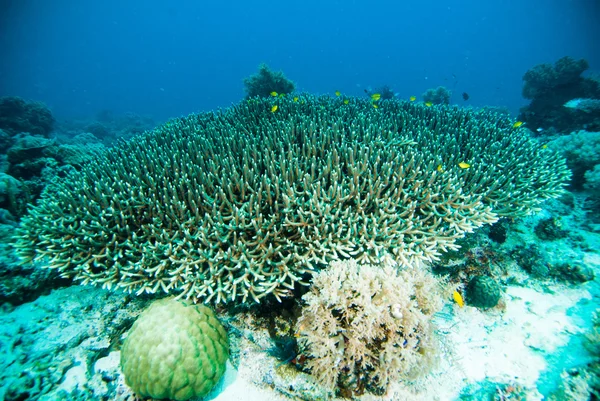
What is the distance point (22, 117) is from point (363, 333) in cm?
2382

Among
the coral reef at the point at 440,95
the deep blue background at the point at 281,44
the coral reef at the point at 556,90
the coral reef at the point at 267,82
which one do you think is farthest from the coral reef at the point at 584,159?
the deep blue background at the point at 281,44

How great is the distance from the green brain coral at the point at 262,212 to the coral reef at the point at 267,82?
10250mm

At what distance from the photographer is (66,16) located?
123562 millimetres

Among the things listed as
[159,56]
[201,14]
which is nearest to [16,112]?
[159,56]

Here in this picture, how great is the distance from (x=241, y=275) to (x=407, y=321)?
1.92 m

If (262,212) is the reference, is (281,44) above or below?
above

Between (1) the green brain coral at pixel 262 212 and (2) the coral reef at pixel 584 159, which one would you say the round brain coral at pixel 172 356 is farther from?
(2) the coral reef at pixel 584 159

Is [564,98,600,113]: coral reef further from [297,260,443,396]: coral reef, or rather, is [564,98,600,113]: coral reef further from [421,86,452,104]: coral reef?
[297,260,443,396]: coral reef

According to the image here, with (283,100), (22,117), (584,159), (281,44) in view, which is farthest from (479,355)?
(281,44)

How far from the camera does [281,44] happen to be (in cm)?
15788

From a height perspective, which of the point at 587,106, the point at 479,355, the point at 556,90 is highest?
the point at 556,90

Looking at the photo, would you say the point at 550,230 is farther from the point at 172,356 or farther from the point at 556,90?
the point at 556,90

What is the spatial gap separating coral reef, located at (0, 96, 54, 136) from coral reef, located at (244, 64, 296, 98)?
14635mm

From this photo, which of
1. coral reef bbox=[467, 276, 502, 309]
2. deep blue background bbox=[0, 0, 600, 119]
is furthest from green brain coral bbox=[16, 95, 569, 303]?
deep blue background bbox=[0, 0, 600, 119]
